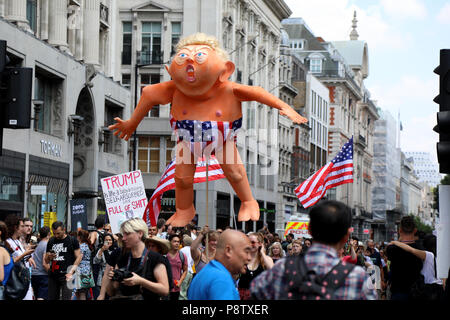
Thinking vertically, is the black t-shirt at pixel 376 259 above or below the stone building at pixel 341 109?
below

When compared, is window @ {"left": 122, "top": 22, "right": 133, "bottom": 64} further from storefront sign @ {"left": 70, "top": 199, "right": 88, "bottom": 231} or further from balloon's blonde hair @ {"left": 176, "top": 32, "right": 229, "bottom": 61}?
balloon's blonde hair @ {"left": 176, "top": 32, "right": 229, "bottom": 61}

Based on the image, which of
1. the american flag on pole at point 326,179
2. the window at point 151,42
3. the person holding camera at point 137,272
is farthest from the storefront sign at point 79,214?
the window at point 151,42

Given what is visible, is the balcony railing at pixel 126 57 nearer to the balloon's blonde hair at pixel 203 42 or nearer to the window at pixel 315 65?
the balloon's blonde hair at pixel 203 42

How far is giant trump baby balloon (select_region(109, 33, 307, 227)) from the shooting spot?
10469mm

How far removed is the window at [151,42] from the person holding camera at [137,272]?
47.2 metres

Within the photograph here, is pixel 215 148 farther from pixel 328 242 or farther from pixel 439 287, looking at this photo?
pixel 328 242

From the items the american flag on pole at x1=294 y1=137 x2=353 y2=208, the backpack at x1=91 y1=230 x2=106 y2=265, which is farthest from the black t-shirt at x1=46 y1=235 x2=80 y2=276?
the american flag on pole at x1=294 y1=137 x2=353 y2=208

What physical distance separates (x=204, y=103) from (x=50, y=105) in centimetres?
2561

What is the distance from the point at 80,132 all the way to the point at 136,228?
3166cm

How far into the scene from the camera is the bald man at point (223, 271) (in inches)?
241

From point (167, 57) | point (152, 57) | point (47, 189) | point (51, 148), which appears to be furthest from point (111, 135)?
point (152, 57)

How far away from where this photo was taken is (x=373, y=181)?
140875 mm

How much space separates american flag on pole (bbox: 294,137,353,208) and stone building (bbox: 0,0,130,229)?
898 centimetres
